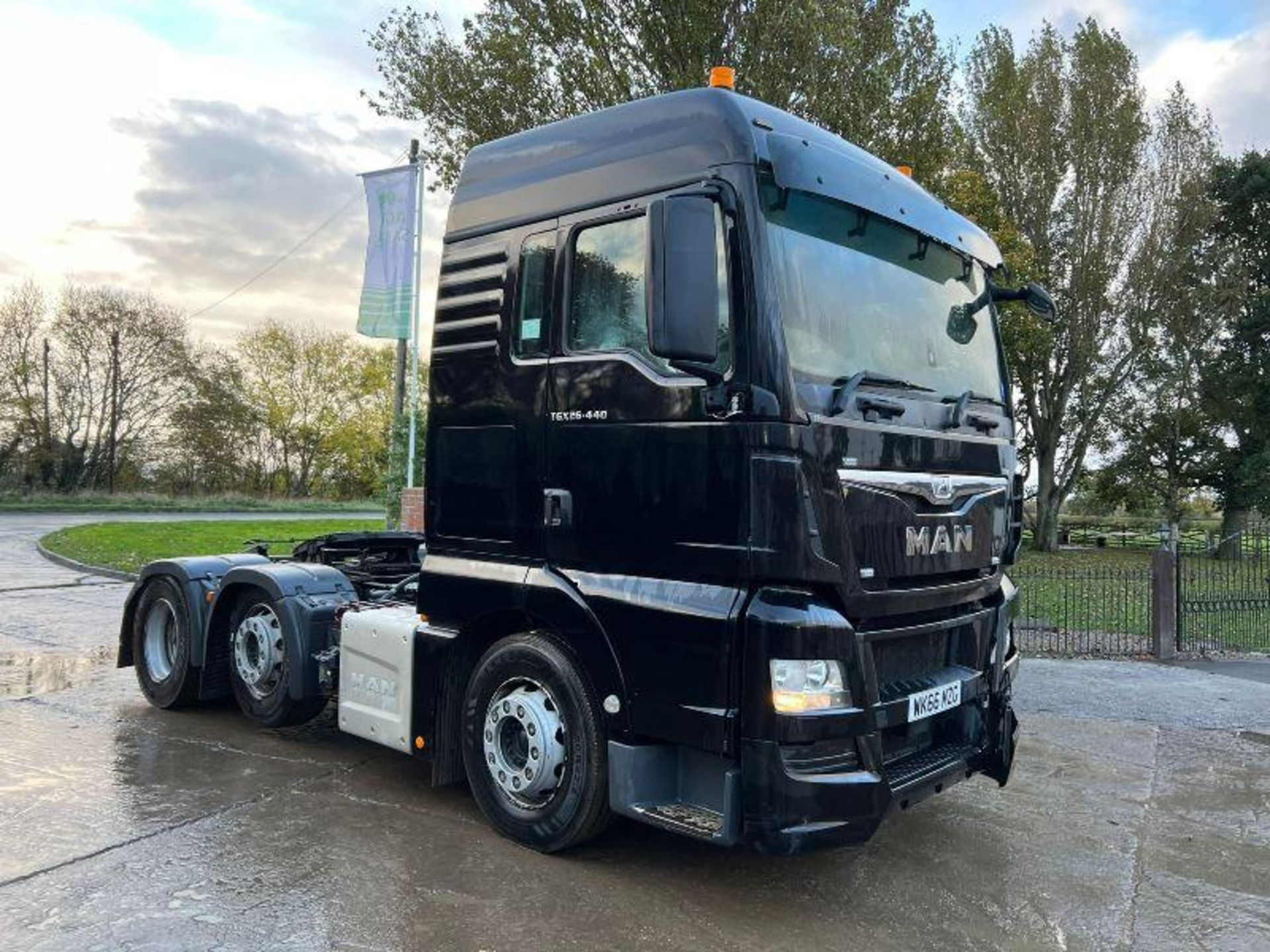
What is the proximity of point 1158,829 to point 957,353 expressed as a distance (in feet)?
8.93

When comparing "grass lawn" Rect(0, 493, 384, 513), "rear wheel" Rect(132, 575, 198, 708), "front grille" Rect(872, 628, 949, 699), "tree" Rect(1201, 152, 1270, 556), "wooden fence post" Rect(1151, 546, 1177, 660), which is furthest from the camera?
"grass lawn" Rect(0, 493, 384, 513)

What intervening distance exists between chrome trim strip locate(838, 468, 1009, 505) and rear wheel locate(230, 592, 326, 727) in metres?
3.61

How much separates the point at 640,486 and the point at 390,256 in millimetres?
12330

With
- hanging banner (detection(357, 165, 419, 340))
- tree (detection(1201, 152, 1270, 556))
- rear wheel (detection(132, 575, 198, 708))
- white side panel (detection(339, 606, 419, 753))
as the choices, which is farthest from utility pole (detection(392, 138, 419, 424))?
tree (detection(1201, 152, 1270, 556))

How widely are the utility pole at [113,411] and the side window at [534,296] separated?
40406 mm

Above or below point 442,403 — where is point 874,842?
below

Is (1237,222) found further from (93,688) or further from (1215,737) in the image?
(93,688)

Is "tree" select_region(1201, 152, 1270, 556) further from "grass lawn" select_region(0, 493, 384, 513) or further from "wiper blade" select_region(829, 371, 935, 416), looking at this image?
"grass lawn" select_region(0, 493, 384, 513)

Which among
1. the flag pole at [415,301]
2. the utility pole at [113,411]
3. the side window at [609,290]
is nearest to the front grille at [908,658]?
the side window at [609,290]

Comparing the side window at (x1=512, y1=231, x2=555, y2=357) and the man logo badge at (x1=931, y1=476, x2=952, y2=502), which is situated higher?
the side window at (x1=512, y1=231, x2=555, y2=357)

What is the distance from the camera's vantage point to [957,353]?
14.9 feet

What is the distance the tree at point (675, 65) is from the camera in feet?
44.5

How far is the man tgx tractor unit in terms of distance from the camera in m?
3.46

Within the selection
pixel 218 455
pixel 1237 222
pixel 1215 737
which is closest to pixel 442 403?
pixel 1215 737
